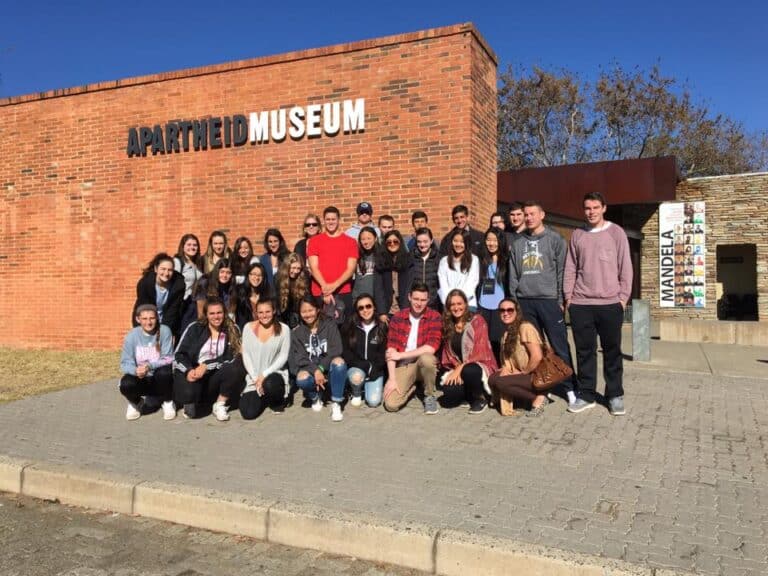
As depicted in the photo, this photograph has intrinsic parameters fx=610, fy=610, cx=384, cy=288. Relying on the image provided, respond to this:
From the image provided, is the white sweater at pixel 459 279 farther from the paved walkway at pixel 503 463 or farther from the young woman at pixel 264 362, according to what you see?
the young woman at pixel 264 362

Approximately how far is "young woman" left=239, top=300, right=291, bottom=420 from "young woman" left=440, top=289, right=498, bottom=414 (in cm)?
163

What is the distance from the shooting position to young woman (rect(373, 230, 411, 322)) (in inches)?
262

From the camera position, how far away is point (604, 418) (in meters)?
5.75

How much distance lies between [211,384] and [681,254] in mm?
17116

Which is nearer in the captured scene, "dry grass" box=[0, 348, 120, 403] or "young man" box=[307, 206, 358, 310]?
"young man" box=[307, 206, 358, 310]

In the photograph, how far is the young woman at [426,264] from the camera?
6672 mm

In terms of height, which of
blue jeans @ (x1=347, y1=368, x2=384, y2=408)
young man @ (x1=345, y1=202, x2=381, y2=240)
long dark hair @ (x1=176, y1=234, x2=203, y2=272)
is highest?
young man @ (x1=345, y1=202, x2=381, y2=240)

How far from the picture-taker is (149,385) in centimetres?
615

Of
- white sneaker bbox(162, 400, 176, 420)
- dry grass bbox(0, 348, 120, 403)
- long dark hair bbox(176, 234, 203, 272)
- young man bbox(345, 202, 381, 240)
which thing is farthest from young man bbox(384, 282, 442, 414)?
dry grass bbox(0, 348, 120, 403)

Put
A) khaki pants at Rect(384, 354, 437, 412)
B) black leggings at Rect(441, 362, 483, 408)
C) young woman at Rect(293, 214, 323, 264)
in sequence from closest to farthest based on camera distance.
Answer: black leggings at Rect(441, 362, 483, 408)
khaki pants at Rect(384, 354, 437, 412)
young woman at Rect(293, 214, 323, 264)

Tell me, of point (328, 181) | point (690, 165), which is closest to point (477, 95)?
point (328, 181)

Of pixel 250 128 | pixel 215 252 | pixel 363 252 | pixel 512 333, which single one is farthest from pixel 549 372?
pixel 250 128

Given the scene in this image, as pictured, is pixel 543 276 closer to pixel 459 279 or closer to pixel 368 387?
pixel 459 279

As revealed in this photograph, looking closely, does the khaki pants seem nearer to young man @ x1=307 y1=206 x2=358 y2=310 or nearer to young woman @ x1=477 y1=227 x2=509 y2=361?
young woman @ x1=477 y1=227 x2=509 y2=361
